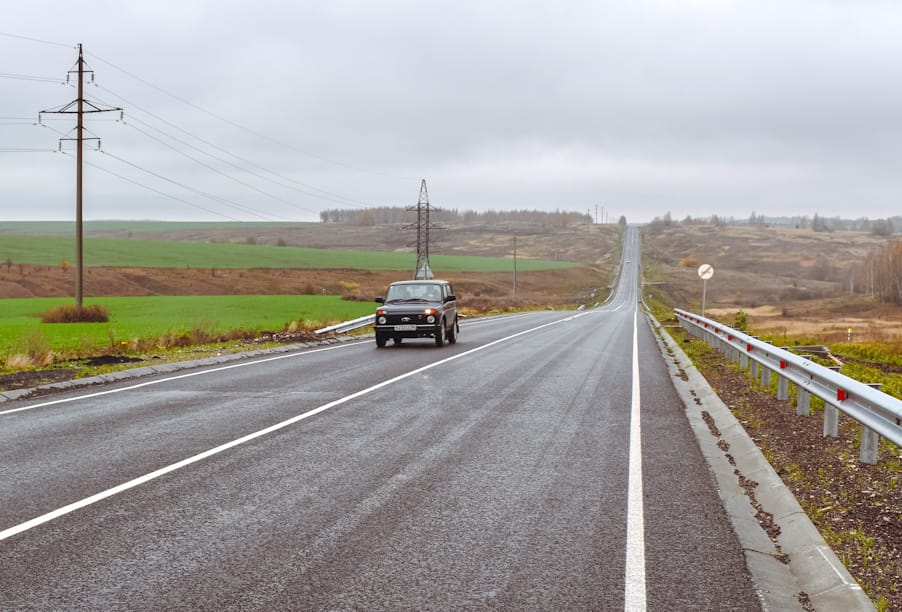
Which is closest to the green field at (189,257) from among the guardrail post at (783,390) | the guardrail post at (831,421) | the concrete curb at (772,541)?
the guardrail post at (783,390)

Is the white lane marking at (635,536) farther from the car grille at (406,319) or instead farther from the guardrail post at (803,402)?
the car grille at (406,319)

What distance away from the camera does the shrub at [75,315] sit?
110 feet

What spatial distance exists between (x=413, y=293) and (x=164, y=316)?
20.1 m

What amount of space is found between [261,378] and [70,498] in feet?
27.3

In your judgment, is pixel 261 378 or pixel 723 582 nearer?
pixel 723 582

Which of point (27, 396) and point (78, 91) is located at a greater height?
point (78, 91)

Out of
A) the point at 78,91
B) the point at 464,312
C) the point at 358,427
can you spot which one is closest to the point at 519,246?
the point at 464,312

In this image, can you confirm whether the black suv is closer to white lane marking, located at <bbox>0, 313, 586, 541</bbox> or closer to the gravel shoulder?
white lane marking, located at <bbox>0, 313, 586, 541</bbox>

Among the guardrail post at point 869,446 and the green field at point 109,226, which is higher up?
the green field at point 109,226

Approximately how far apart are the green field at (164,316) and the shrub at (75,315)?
1.59 feet

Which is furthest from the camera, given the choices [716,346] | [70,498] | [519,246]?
[519,246]

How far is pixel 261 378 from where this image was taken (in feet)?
47.1

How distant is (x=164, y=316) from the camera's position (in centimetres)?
3828

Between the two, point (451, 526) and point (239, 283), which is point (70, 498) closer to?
point (451, 526)
